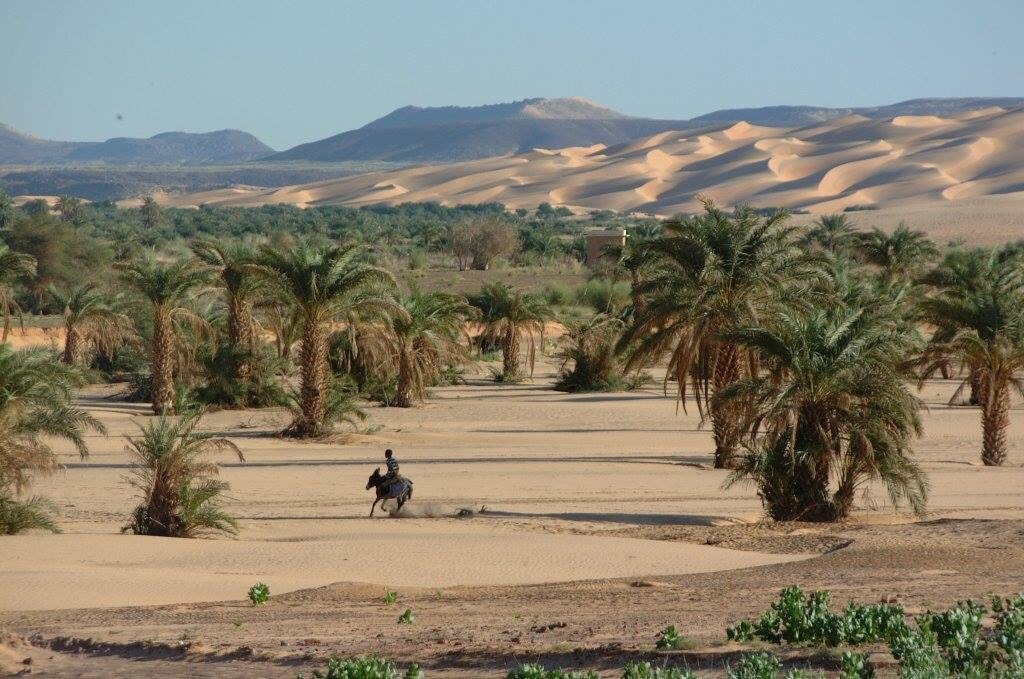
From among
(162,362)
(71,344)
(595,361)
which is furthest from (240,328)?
(595,361)

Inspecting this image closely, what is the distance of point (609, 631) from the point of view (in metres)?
9.79

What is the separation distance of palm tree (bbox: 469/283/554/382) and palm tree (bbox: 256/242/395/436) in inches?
397

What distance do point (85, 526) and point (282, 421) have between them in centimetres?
1132

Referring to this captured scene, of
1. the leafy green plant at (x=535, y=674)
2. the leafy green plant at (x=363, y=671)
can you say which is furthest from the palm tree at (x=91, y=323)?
the leafy green plant at (x=535, y=674)

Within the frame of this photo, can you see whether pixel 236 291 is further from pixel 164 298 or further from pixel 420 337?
pixel 420 337

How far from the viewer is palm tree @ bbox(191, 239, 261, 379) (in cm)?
2948

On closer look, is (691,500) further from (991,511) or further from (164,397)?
(164,397)

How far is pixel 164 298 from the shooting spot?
28.3 m

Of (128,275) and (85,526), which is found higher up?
(128,275)

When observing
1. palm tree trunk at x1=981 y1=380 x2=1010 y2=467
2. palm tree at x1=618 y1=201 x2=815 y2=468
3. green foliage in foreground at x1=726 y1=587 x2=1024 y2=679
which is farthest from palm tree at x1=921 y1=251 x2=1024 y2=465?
green foliage in foreground at x1=726 y1=587 x2=1024 y2=679

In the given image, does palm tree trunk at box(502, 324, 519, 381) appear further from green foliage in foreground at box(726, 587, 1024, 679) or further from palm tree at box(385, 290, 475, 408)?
green foliage in foreground at box(726, 587, 1024, 679)

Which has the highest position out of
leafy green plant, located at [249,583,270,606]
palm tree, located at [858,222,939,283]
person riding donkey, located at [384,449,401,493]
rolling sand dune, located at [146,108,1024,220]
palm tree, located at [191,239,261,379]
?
rolling sand dune, located at [146,108,1024,220]

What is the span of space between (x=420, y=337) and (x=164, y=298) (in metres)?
5.37

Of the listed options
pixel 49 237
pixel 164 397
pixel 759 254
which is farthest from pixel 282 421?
pixel 49 237
